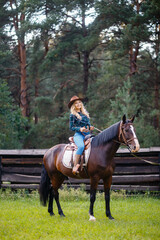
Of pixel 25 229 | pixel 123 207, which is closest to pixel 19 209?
pixel 25 229

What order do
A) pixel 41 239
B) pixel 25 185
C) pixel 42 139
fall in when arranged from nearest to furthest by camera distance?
1. pixel 41 239
2. pixel 25 185
3. pixel 42 139

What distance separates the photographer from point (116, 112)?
16047mm

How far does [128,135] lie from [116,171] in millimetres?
4102

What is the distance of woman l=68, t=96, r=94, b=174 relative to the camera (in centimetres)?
650

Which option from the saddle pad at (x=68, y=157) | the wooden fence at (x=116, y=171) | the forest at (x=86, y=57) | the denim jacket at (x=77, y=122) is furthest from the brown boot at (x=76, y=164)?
the forest at (x=86, y=57)

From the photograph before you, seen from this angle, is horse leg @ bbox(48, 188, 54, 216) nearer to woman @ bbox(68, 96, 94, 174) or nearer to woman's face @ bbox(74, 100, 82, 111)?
woman @ bbox(68, 96, 94, 174)

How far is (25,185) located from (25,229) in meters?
4.43

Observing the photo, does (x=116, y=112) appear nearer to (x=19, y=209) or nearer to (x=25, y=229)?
(x=19, y=209)

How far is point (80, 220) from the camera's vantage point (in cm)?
643

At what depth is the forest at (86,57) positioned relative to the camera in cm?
1587

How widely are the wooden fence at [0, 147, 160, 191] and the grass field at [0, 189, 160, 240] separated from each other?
0.47 meters

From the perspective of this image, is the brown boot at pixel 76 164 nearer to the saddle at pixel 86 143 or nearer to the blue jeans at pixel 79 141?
the blue jeans at pixel 79 141

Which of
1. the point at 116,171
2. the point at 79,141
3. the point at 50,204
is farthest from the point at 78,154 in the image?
the point at 116,171

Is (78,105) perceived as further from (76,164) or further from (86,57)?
(86,57)
